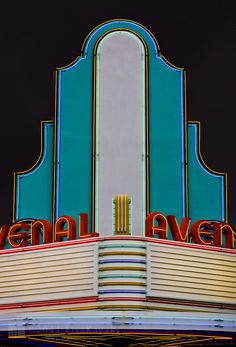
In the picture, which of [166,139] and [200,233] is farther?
[166,139]

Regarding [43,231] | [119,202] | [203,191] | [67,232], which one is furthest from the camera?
[203,191]

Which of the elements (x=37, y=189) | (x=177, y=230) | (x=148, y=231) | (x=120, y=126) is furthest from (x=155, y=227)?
(x=37, y=189)

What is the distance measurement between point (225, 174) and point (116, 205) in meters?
7.04

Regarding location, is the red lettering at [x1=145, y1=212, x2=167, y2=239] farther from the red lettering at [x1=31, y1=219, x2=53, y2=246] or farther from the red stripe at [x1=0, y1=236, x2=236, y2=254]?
the red lettering at [x1=31, y1=219, x2=53, y2=246]

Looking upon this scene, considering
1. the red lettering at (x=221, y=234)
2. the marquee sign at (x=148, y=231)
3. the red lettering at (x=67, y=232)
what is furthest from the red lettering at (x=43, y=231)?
the red lettering at (x=221, y=234)

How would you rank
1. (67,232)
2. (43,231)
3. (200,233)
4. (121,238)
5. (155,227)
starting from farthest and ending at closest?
(200,233), (43,231), (67,232), (155,227), (121,238)

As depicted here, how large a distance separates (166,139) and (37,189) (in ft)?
14.3

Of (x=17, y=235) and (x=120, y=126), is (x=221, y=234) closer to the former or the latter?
(x=120, y=126)

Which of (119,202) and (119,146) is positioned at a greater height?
(119,146)

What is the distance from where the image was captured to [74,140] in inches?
1373

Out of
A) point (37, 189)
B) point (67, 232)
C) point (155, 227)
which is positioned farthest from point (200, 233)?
point (37, 189)

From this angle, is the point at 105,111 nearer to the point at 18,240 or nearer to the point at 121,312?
the point at 18,240

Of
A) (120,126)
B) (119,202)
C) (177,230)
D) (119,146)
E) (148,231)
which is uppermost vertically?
(120,126)

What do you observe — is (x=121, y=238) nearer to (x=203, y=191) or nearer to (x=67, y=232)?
(x=67, y=232)
